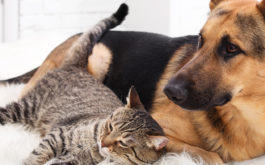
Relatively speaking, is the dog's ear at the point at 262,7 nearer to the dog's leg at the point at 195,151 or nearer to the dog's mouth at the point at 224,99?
the dog's mouth at the point at 224,99

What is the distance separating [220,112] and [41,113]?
1057 mm

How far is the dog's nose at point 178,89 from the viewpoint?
1492mm

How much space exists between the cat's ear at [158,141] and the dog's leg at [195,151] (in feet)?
0.51

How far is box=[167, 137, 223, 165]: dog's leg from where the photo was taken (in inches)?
65.1

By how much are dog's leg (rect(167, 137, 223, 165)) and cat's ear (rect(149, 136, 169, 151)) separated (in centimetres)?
15

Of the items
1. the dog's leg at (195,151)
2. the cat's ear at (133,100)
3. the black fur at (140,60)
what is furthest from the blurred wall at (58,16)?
the dog's leg at (195,151)

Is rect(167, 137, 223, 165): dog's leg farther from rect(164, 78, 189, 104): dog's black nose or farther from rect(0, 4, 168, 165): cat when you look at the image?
rect(164, 78, 189, 104): dog's black nose

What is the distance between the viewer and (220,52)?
1572 millimetres

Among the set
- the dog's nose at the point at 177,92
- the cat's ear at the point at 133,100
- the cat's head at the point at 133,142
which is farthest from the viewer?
the cat's ear at the point at 133,100

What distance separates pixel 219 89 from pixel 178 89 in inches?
7.1

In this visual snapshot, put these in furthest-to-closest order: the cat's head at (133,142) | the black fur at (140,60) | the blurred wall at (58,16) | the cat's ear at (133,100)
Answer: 1. the blurred wall at (58,16)
2. the black fur at (140,60)
3. the cat's ear at (133,100)
4. the cat's head at (133,142)

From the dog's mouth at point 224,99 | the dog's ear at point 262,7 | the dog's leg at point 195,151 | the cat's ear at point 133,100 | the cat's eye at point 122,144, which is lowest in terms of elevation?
the dog's leg at point 195,151

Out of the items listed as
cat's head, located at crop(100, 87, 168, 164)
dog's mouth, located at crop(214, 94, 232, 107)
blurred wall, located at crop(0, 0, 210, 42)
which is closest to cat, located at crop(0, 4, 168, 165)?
cat's head, located at crop(100, 87, 168, 164)

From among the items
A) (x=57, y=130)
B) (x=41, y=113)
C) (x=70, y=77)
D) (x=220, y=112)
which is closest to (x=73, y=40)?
(x=70, y=77)
